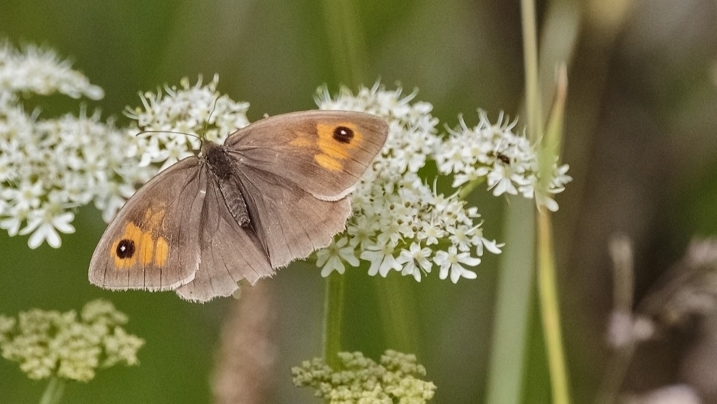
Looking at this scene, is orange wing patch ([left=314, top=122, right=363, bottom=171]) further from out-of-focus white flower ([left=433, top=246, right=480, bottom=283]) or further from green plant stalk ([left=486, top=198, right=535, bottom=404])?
green plant stalk ([left=486, top=198, right=535, bottom=404])

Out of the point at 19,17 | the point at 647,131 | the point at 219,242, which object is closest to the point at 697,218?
the point at 647,131

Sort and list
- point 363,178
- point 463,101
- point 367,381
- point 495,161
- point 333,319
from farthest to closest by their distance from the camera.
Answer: point 463,101
point 495,161
point 363,178
point 333,319
point 367,381

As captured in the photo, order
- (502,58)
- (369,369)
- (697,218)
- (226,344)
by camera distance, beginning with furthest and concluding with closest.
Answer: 1. (502,58)
2. (697,218)
3. (226,344)
4. (369,369)

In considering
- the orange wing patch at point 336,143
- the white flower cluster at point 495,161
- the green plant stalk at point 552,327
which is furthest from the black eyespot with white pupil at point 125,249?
the green plant stalk at point 552,327

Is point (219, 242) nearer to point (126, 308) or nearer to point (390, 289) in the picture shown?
point (390, 289)

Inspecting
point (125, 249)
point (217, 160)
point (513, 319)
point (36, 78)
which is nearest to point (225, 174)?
point (217, 160)

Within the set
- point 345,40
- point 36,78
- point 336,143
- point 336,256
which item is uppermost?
point 345,40

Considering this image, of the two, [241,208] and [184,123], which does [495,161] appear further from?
[184,123]
